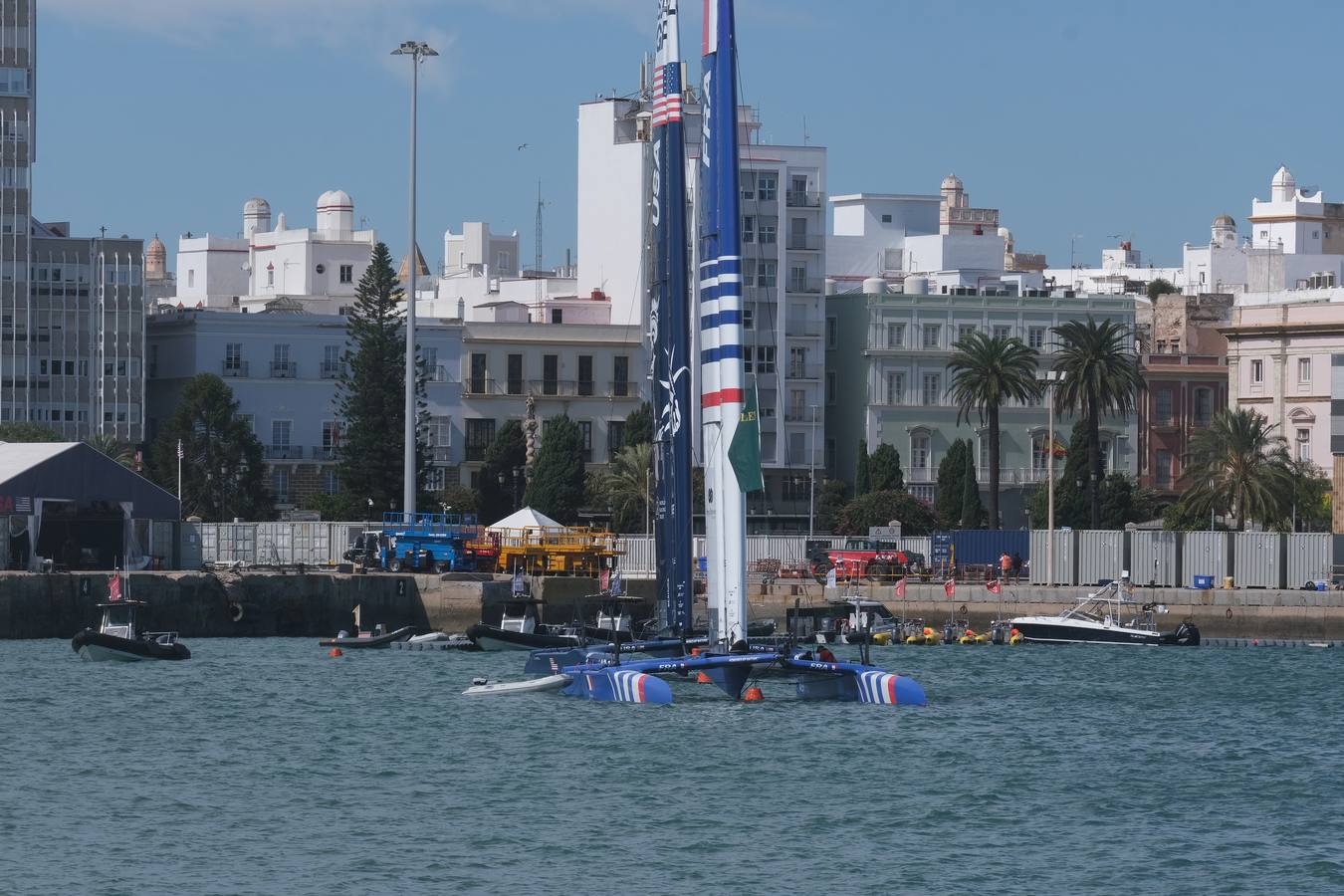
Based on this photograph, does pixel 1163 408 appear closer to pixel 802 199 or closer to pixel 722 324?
pixel 802 199

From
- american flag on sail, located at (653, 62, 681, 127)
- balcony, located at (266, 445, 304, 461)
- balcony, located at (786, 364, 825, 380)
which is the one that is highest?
american flag on sail, located at (653, 62, 681, 127)

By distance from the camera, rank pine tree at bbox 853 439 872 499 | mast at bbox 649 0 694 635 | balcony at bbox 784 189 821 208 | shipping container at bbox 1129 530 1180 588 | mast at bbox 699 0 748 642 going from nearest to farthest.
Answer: mast at bbox 699 0 748 642
mast at bbox 649 0 694 635
shipping container at bbox 1129 530 1180 588
pine tree at bbox 853 439 872 499
balcony at bbox 784 189 821 208

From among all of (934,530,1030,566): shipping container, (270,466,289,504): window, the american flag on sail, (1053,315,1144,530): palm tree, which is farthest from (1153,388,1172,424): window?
the american flag on sail

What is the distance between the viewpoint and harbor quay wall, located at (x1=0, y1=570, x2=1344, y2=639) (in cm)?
7019

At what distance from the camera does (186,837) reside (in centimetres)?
3419

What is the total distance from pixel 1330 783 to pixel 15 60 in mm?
83828

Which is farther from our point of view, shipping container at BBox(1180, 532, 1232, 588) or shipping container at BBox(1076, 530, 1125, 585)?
shipping container at BBox(1076, 530, 1125, 585)

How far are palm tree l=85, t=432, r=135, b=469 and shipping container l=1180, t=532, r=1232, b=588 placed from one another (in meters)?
44.2

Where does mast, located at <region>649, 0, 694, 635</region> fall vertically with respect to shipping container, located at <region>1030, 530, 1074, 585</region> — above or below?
above

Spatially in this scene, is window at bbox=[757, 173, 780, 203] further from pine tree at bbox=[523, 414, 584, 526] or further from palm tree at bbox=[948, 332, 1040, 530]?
palm tree at bbox=[948, 332, 1040, 530]

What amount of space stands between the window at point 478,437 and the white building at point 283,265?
17.6 meters

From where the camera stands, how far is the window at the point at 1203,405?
125 m

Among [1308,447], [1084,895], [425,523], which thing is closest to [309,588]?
[425,523]

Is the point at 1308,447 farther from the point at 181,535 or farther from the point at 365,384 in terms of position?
the point at 181,535
